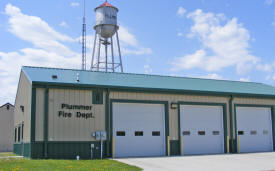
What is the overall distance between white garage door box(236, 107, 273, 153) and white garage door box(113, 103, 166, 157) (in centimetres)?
697

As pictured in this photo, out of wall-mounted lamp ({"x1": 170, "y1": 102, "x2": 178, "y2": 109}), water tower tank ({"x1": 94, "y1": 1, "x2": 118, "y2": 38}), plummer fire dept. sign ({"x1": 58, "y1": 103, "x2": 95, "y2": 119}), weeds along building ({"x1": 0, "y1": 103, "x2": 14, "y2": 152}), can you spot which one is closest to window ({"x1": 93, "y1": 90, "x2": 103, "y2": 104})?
plummer fire dept. sign ({"x1": 58, "y1": 103, "x2": 95, "y2": 119})

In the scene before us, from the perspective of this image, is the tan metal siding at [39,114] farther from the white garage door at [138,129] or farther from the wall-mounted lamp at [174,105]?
the wall-mounted lamp at [174,105]

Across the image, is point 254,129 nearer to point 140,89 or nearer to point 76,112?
point 140,89

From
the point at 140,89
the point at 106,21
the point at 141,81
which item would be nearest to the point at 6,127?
the point at 106,21

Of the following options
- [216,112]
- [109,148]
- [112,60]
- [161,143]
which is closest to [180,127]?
[161,143]

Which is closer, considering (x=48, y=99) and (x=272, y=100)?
(x=48, y=99)

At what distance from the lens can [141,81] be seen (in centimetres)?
2709

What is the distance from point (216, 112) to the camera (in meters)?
28.1

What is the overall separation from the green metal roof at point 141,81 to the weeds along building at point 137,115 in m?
0.07

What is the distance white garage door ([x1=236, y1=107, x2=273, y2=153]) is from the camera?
28844 mm

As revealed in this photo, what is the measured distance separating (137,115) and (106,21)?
15.7 metres

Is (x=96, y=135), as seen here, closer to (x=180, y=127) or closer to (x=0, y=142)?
(x=180, y=127)

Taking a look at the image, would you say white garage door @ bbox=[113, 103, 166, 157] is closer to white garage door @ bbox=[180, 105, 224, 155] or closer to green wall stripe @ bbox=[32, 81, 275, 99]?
green wall stripe @ bbox=[32, 81, 275, 99]

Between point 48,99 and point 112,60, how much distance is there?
17.1 meters
